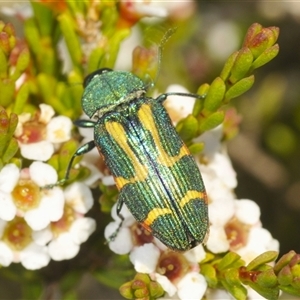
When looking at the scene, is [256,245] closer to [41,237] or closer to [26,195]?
[41,237]

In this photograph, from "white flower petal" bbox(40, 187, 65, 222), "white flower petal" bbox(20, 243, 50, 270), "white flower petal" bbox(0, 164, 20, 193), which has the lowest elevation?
"white flower petal" bbox(20, 243, 50, 270)

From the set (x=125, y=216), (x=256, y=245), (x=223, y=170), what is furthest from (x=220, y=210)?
(x=125, y=216)

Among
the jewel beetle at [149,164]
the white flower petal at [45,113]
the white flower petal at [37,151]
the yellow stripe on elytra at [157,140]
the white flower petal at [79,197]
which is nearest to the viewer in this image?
the jewel beetle at [149,164]

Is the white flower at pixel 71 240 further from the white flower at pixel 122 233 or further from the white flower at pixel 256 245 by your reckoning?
the white flower at pixel 256 245

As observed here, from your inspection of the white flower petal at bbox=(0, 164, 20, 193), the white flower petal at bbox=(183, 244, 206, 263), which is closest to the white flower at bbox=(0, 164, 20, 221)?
the white flower petal at bbox=(0, 164, 20, 193)

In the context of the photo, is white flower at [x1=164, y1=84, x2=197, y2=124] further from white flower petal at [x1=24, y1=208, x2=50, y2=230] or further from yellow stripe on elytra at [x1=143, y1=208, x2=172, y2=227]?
white flower petal at [x1=24, y1=208, x2=50, y2=230]

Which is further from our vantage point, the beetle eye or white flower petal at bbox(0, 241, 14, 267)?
the beetle eye

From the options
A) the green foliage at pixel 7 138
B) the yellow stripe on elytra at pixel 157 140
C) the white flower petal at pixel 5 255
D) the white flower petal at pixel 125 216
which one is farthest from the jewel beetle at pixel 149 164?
the white flower petal at pixel 5 255

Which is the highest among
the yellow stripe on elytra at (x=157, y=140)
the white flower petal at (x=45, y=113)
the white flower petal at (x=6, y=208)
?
the yellow stripe on elytra at (x=157, y=140)

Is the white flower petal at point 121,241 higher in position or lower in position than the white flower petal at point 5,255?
higher
